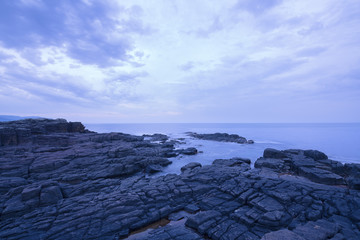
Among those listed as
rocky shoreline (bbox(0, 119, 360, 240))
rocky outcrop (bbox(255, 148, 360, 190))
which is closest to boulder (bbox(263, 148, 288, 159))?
rocky outcrop (bbox(255, 148, 360, 190))

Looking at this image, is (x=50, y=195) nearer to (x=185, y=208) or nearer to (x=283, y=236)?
(x=185, y=208)

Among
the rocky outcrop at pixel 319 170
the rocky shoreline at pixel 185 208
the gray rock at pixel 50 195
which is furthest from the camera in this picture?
the rocky outcrop at pixel 319 170

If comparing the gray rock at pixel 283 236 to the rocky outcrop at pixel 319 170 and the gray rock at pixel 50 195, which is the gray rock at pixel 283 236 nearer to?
the rocky outcrop at pixel 319 170

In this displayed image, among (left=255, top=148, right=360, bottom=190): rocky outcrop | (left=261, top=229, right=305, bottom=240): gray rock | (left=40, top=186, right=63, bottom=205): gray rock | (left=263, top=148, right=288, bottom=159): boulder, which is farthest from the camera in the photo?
(left=263, top=148, right=288, bottom=159): boulder

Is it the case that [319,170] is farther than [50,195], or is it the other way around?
[319,170]

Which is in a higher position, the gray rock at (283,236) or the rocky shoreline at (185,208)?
the gray rock at (283,236)

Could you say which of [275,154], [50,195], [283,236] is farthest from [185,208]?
[275,154]

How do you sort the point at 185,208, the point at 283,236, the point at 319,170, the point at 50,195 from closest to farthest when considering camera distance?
the point at 283,236, the point at 185,208, the point at 50,195, the point at 319,170

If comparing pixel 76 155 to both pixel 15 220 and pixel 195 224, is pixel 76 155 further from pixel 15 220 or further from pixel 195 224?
pixel 195 224

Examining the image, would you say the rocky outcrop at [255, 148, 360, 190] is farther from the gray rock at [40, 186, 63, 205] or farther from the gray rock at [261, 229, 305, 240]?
the gray rock at [40, 186, 63, 205]

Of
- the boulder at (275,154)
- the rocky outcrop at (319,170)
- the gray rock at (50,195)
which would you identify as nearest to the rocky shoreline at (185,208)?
the gray rock at (50,195)

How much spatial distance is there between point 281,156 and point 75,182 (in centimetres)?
2772

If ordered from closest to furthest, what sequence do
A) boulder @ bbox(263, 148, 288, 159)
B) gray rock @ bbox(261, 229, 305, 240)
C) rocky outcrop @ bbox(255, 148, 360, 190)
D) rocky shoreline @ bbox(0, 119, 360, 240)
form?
gray rock @ bbox(261, 229, 305, 240) < rocky shoreline @ bbox(0, 119, 360, 240) < rocky outcrop @ bbox(255, 148, 360, 190) < boulder @ bbox(263, 148, 288, 159)

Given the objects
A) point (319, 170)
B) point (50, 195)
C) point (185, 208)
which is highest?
point (50, 195)
